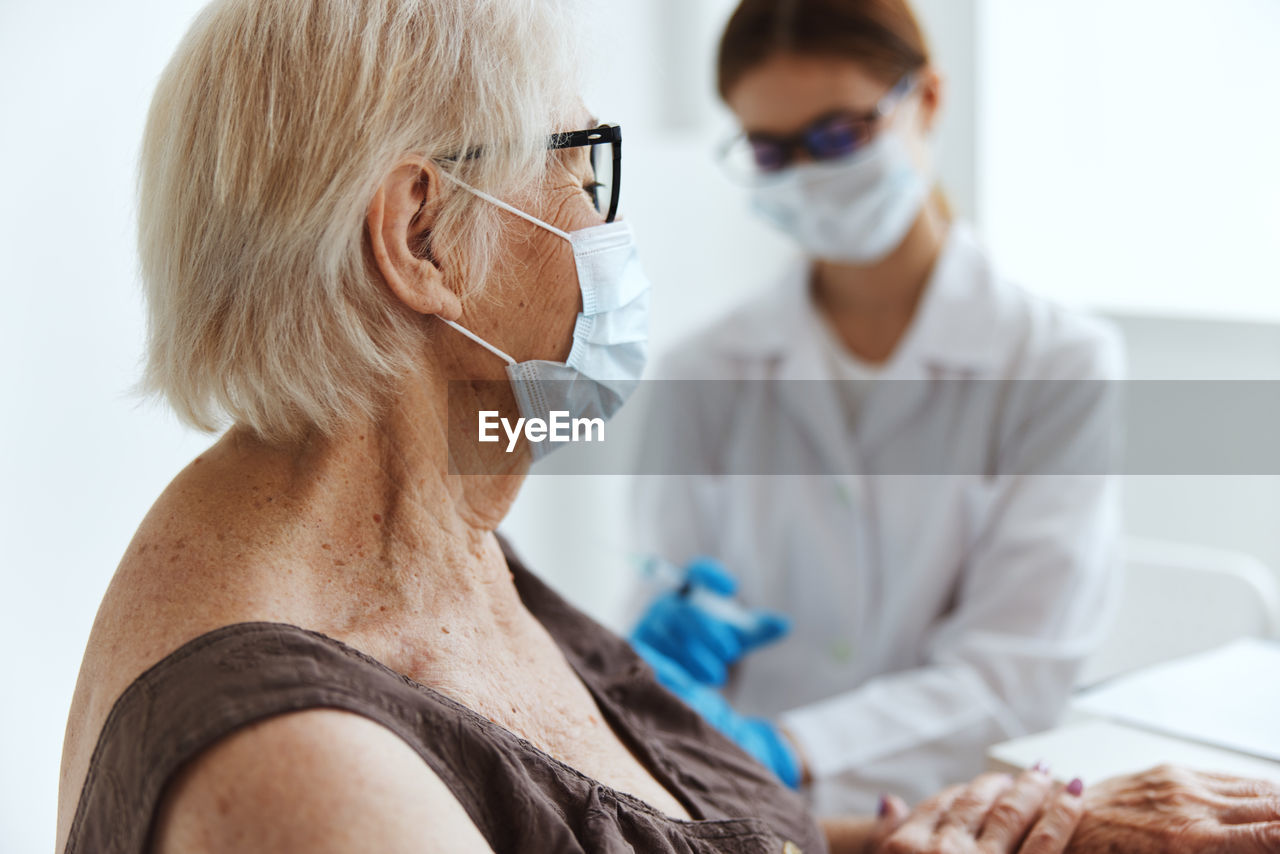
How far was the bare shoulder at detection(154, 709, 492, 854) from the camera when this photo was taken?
591 mm

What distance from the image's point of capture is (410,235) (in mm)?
811

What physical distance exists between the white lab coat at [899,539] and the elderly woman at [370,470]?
2.06 feet

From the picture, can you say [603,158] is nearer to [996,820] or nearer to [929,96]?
[996,820]

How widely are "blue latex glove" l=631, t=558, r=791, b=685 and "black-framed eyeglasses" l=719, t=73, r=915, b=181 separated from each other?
0.72 metres

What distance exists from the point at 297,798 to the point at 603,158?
0.59 metres

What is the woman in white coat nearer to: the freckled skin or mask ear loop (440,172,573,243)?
the freckled skin

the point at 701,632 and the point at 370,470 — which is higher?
the point at 370,470

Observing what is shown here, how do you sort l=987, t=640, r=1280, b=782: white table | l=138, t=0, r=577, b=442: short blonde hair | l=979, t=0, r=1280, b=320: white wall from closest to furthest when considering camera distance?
l=138, t=0, r=577, b=442: short blonde hair → l=987, t=640, r=1280, b=782: white table → l=979, t=0, r=1280, b=320: white wall

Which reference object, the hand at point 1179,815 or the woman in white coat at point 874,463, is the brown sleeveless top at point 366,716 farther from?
the woman in white coat at point 874,463

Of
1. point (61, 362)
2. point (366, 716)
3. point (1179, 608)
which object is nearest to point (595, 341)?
point (366, 716)

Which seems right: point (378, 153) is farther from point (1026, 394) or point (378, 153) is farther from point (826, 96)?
point (1026, 394)

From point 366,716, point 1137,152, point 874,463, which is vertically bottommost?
point 874,463

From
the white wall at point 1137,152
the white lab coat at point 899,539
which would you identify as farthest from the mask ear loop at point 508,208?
the white wall at point 1137,152

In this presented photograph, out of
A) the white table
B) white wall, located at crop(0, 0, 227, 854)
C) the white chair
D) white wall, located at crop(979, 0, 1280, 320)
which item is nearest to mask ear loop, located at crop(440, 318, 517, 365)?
white wall, located at crop(0, 0, 227, 854)
